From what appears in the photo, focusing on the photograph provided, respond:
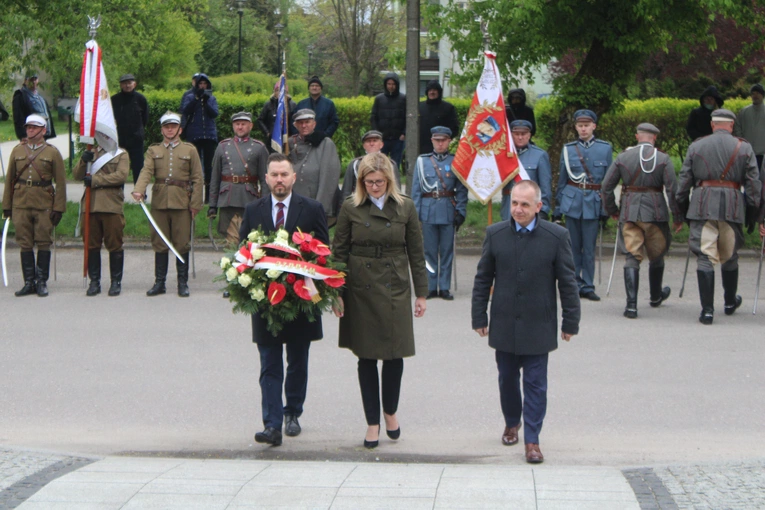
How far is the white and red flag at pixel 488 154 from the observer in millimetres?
12242

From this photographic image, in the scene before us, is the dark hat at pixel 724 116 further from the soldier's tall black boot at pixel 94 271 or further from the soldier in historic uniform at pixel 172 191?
the soldier's tall black boot at pixel 94 271

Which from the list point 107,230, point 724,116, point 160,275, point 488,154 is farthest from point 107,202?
point 724,116

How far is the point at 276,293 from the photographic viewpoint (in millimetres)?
6551

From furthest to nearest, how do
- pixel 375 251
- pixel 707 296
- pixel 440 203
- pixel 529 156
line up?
pixel 529 156 < pixel 440 203 < pixel 707 296 < pixel 375 251

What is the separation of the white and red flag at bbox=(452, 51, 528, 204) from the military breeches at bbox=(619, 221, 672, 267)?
54.9 inches

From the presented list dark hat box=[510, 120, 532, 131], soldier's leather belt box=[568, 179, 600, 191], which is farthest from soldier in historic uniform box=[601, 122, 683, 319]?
dark hat box=[510, 120, 532, 131]

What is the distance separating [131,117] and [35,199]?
4.94 meters

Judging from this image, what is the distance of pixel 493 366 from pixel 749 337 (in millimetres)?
2690

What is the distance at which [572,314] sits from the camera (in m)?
6.65

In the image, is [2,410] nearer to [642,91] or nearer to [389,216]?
[389,216]

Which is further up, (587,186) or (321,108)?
(321,108)

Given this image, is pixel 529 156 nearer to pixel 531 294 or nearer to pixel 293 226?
pixel 293 226

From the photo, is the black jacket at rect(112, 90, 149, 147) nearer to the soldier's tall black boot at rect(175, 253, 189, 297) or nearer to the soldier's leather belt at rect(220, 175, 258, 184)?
the soldier's leather belt at rect(220, 175, 258, 184)

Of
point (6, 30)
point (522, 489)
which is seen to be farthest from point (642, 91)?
point (522, 489)
